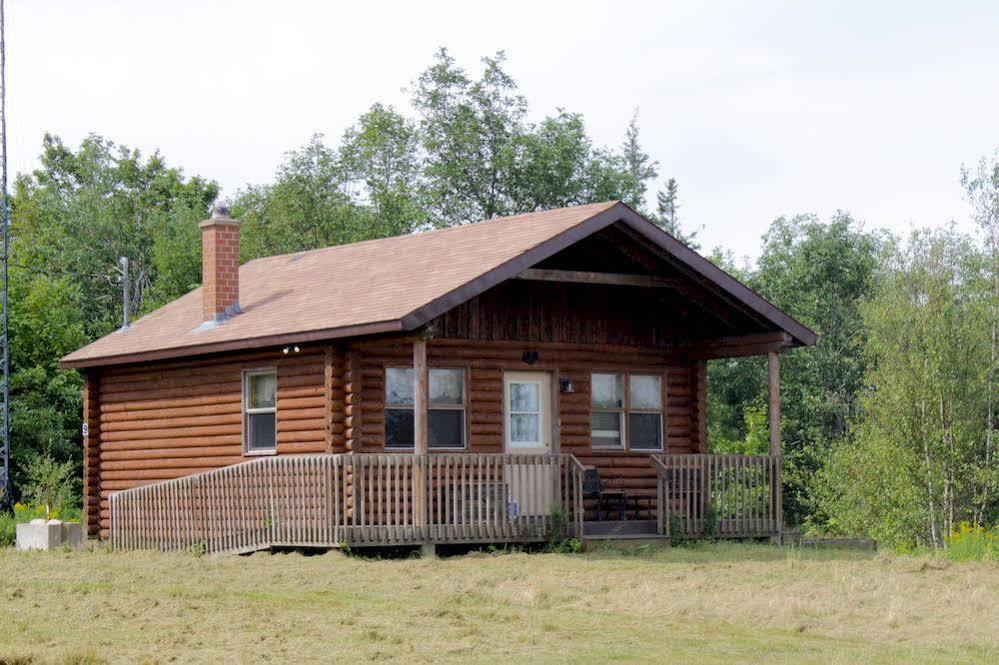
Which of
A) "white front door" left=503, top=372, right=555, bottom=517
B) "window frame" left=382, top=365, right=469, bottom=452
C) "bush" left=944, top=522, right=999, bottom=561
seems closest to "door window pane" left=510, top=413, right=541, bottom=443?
"white front door" left=503, top=372, right=555, bottom=517

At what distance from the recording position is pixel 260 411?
A: 23969 millimetres

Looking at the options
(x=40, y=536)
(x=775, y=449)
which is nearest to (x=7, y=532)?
(x=40, y=536)

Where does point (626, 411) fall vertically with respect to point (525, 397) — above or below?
below

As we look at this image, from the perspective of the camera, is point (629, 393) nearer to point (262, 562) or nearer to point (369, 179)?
point (262, 562)

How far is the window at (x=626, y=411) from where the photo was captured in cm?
2498

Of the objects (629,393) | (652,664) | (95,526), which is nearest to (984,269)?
(629,393)

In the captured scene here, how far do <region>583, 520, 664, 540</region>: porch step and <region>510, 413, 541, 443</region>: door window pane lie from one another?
168 cm

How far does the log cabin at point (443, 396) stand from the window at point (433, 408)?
0.03m

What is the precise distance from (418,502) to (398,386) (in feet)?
7.36

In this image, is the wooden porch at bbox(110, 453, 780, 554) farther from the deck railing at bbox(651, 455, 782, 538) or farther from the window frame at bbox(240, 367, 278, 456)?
the window frame at bbox(240, 367, 278, 456)

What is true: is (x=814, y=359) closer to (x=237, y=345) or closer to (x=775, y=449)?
(x=775, y=449)

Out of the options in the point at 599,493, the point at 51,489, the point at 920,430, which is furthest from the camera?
the point at 920,430

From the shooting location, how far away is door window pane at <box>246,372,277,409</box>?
23859 millimetres

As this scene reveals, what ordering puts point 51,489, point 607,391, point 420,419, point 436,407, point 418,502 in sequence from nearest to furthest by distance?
point 420,419 → point 418,502 → point 436,407 → point 607,391 → point 51,489
